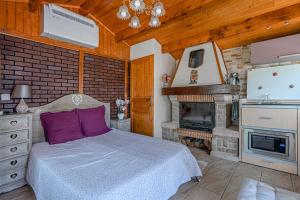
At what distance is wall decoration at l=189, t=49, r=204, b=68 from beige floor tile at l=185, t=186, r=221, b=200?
253 centimetres

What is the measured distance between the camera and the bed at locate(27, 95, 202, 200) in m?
1.29

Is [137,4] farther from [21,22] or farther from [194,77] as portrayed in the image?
[194,77]

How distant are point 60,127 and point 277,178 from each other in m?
3.28

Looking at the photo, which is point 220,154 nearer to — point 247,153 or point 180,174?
point 247,153

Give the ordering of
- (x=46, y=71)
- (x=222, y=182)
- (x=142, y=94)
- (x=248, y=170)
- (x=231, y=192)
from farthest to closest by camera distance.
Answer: (x=142, y=94), (x=46, y=71), (x=248, y=170), (x=222, y=182), (x=231, y=192)

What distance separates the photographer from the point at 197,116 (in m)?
3.75

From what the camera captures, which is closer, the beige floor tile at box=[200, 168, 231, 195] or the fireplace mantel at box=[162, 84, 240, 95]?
the beige floor tile at box=[200, 168, 231, 195]

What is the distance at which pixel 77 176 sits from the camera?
1402 mm

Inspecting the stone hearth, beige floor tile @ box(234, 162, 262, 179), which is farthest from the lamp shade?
beige floor tile @ box(234, 162, 262, 179)

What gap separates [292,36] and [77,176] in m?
3.74

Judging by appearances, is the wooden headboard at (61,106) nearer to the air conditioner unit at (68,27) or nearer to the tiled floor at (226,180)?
the air conditioner unit at (68,27)

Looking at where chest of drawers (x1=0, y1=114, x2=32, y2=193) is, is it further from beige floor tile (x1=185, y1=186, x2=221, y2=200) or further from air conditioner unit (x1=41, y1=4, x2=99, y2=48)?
beige floor tile (x1=185, y1=186, x2=221, y2=200)

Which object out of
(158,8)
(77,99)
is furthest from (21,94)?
(158,8)

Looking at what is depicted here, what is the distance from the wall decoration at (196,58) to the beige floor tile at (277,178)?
2332 millimetres
